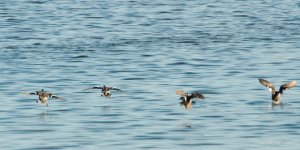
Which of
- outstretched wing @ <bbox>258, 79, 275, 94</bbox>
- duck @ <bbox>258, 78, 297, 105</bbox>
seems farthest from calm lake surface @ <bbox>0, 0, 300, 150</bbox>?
outstretched wing @ <bbox>258, 79, 275, 94</bbox>

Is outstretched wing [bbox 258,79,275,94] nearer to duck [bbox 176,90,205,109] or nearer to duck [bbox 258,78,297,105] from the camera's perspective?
duck [bbox 258,78,297,105]

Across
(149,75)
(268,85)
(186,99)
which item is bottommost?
(186,99)

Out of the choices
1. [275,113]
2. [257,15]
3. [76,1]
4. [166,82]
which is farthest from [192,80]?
[76,1]

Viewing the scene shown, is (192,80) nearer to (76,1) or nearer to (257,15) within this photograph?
(257,15)

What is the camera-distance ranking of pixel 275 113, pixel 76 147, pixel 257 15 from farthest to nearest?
pixel 257 15, pixel 275 113, pixel 76 147

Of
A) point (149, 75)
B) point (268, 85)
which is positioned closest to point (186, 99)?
point (268, 85)

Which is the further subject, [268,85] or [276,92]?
[268,85]

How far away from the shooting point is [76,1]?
78750mm

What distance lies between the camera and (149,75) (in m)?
41.5

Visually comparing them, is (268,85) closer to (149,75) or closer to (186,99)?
(186,99)

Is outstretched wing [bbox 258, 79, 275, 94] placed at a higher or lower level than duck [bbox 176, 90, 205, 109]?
higher

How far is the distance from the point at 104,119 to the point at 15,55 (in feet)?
51.1

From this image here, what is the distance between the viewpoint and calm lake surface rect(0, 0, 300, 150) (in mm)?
29812

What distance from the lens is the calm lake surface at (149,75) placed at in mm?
29812
